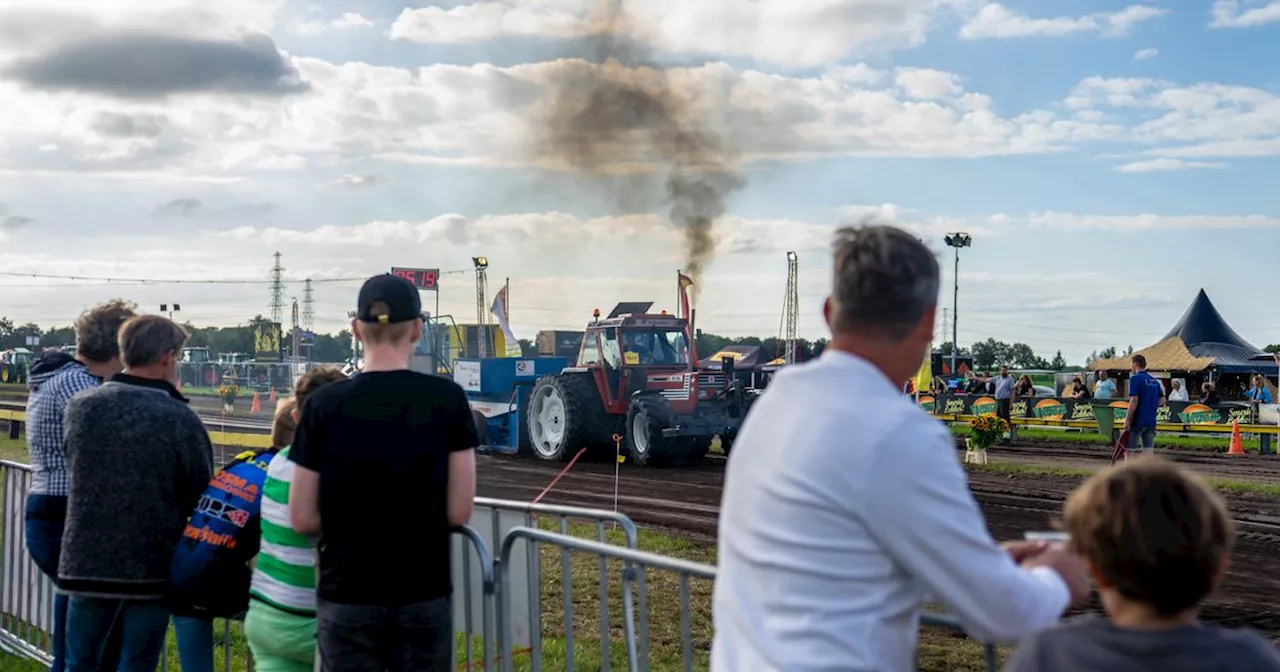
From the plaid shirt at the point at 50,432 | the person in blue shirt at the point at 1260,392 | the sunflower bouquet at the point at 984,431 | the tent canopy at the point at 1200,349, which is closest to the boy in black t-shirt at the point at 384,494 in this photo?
the plaid shirt at the point at 50,432

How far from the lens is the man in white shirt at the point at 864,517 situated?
1870 millimetres

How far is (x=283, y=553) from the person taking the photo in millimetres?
3771

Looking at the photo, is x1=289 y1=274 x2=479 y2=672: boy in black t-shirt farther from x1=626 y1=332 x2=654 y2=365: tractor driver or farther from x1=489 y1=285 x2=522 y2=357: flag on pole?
x1=489 y1=285 x2=522 y2=357: flag on pole

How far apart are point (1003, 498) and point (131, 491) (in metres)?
12.5

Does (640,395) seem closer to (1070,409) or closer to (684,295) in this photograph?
(684,295)

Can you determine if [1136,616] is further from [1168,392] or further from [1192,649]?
[1168,392]

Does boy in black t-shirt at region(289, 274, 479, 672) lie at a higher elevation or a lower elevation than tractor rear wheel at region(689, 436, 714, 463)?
higher

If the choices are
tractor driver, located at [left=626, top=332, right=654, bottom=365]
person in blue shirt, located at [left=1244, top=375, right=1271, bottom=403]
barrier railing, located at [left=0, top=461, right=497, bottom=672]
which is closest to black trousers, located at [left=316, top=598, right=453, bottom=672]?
barrier railing, located at [left=0, top=461, right=497, bottom=672]

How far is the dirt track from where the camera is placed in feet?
30.1

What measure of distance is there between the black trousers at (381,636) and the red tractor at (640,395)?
47.8 feet

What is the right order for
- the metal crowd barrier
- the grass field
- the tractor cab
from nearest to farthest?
the metal crowd barrier → the grass field → the tractor cab

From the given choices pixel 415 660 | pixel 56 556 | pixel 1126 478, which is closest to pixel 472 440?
pixel 415 660

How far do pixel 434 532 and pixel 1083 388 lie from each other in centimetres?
3006

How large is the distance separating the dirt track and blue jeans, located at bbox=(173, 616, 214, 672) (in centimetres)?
649
